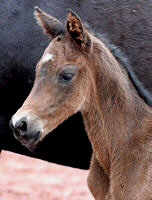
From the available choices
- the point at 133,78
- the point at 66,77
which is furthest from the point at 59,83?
the point at 133,78

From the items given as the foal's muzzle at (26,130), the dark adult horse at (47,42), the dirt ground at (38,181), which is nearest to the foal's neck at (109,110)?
the foal's muzzle at (26,130)

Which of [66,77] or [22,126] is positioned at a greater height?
[66,77]

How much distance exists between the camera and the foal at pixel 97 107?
393 cm

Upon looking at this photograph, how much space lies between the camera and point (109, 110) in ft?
13.8

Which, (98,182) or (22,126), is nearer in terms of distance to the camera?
(22,126)

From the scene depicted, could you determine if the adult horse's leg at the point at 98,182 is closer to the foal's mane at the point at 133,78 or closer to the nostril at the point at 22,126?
the foal's mane at the point at 133,78

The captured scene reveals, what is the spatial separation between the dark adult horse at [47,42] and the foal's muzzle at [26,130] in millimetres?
1281

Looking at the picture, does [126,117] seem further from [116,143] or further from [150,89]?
[150,89]

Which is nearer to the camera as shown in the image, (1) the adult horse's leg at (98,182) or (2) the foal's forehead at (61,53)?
(2) the foal's forehead at (61,53)

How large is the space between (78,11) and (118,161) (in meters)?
1.65

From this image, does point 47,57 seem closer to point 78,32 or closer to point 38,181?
point 78,32

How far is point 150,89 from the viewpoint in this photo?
4812 millimetres

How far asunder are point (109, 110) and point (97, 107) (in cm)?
10

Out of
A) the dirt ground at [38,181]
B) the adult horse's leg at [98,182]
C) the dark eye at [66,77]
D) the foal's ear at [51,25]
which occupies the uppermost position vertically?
the foal's ear at [51,25]
